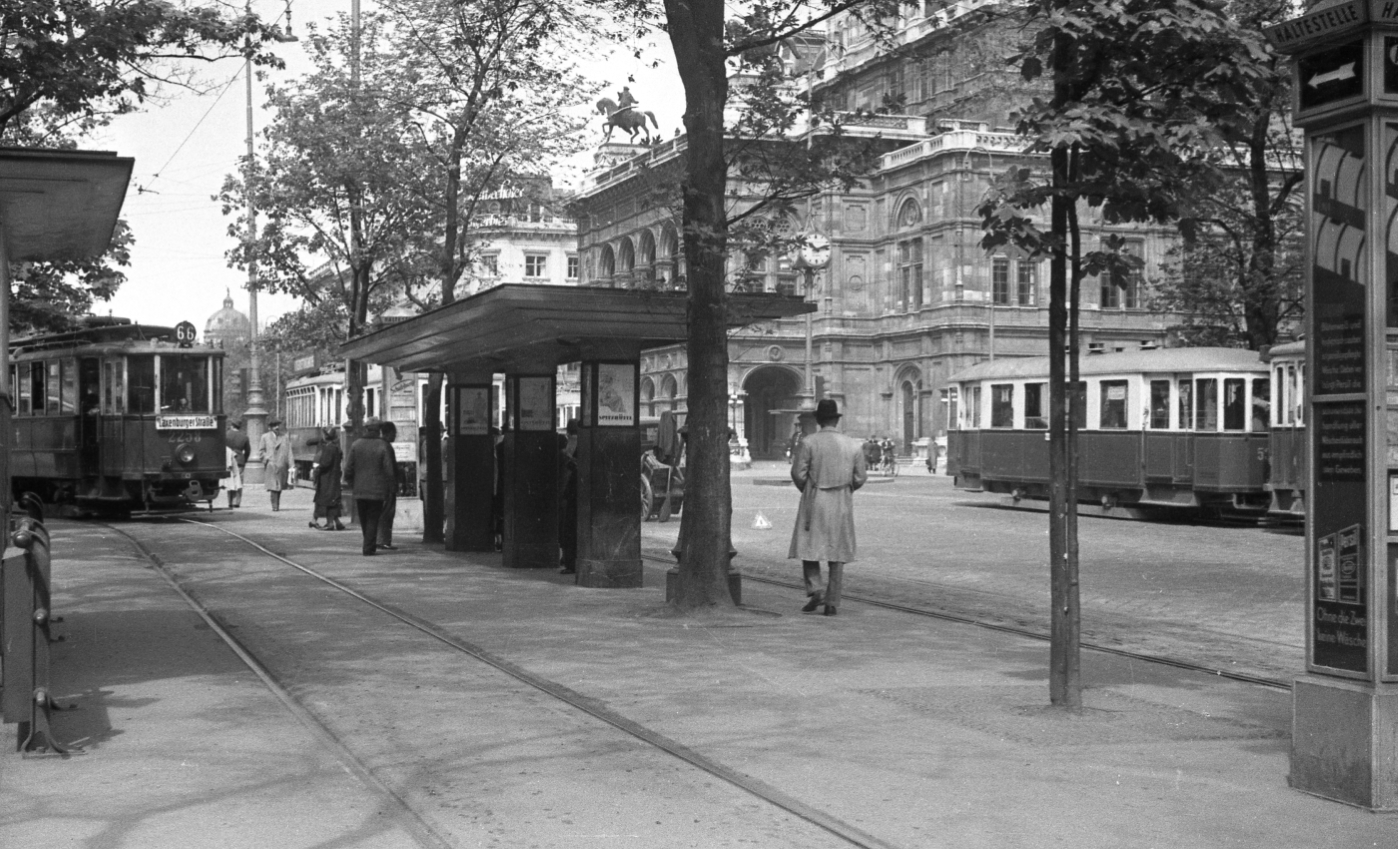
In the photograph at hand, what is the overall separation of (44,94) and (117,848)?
11860 millimetres

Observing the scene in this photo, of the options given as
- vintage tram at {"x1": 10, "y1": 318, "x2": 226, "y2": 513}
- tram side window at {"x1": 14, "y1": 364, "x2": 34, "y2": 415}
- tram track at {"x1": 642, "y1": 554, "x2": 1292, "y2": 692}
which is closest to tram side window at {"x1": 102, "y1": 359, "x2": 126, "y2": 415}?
vintage tram at {"x1": 10, "y1": 318, "x2": 226, "y2": 513}

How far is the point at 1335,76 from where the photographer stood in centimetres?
707

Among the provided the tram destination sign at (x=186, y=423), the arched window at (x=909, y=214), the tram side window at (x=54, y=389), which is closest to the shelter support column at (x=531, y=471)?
the tram destination sign at (x=186, y=423)

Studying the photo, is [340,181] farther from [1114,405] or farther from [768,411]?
[768,411]

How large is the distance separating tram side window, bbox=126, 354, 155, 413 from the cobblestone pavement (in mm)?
9158

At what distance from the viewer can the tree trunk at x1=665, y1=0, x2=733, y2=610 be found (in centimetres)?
1381

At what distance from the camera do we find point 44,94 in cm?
1614

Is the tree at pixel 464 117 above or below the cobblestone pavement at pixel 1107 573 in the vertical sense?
above

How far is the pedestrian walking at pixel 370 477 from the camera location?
807 inches

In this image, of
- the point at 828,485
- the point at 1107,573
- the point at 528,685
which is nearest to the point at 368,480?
the point at 828,485

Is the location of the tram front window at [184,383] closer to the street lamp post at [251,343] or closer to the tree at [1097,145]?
the street lamp post at [251,343]

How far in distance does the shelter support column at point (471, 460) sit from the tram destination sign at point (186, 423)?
9.48m

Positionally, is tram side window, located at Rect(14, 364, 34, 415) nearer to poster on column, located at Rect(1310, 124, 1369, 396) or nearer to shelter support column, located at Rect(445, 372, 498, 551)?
shelter support column, located at Rect(445, 372, 498, 551)

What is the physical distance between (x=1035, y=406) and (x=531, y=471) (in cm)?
1902
